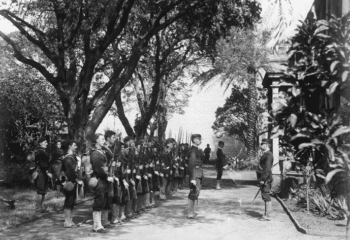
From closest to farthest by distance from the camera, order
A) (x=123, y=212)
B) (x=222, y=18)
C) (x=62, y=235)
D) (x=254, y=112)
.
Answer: (x=62, y=235) < (x=123, y=212) < (x=222, y=18) < (x=254, y=112)

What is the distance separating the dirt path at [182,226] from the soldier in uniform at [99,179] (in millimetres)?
317

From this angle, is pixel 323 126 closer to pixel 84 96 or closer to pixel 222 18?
pixel 84 96

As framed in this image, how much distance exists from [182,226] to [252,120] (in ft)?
84.4

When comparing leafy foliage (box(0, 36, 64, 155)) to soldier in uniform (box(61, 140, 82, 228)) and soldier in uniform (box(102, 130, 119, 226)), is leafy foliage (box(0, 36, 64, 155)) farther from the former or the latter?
soldier in uniform (box(102, 130, 119, 226))

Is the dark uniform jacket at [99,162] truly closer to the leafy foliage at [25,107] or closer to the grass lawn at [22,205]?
the grass lawn at [22,205]

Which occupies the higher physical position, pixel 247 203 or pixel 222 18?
pixel 222 18

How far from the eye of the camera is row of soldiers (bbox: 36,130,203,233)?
31.4ft

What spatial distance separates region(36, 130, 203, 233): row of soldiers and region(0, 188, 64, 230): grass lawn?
2.03 ft

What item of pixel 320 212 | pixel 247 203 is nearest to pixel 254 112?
pixel 247 203

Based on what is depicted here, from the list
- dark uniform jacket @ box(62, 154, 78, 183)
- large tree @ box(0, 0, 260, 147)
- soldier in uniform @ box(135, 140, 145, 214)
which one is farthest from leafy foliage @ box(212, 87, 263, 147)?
dark uniform jacket @ box(62, 154, 78, 183)

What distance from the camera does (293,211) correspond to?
1228 centimetres

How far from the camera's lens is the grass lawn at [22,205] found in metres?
10.5

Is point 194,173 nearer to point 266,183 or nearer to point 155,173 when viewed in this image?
point 266,183

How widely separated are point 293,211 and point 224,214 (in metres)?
1.80
